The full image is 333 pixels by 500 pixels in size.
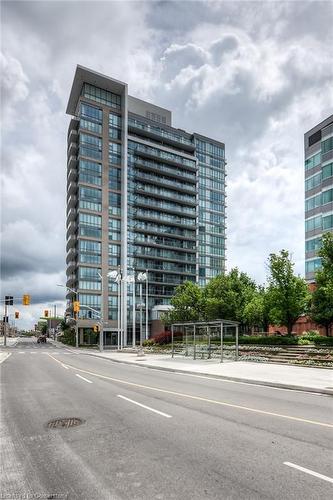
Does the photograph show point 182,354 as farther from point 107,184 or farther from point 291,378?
point 107,184

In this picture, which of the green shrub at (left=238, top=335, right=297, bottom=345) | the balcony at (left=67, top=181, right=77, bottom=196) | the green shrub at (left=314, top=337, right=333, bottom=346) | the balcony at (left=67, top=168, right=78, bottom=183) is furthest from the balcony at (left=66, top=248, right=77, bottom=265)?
the green shrub at (left=314, top=337, right=333, bottom=346)

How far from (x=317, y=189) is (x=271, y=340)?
93.5 feet

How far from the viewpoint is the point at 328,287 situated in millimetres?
31312

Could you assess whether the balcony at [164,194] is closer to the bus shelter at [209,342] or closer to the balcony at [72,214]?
the balcony at [72,214]

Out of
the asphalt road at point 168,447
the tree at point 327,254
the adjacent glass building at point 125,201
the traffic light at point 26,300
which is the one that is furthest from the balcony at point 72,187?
the asphalt road at point 168,447

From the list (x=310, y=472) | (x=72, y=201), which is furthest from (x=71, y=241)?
(x=310, y=472)

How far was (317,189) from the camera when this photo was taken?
56156 millimetres

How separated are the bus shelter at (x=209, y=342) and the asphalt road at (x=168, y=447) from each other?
1684 cm

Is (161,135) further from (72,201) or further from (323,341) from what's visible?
(323,341)

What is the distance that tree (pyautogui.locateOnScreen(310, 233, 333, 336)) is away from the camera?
1303 inches

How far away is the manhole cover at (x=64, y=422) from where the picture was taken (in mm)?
9172

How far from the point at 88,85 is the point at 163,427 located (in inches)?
3853

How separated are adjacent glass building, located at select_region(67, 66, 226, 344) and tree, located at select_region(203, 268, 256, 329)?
4510 cm

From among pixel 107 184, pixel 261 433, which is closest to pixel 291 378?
pixel 261 433
